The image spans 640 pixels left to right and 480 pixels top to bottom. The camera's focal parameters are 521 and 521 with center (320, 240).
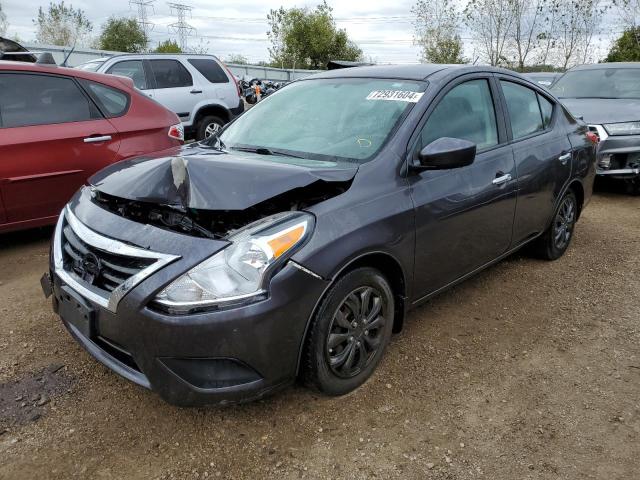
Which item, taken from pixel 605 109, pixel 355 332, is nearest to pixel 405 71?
pixel 355 332

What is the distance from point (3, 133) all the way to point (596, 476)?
4668 mm

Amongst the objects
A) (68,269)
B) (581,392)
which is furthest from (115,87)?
(581,392)

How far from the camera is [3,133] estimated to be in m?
4.25

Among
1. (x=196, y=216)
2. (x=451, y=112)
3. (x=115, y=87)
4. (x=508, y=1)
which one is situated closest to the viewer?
(x=196, y=216)

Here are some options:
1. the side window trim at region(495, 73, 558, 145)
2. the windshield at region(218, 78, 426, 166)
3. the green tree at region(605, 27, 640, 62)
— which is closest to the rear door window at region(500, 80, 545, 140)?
the side window trim at region(495, 73, 558, 145)

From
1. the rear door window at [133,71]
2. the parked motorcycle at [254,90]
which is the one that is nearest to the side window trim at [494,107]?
the rear door window at [133,71]

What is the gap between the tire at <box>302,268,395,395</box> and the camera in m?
2.39

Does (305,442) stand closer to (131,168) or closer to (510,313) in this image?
(131,168)

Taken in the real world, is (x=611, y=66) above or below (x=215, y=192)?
above

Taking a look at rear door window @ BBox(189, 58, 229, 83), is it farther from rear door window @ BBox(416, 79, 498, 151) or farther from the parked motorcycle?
the parked motorcycle

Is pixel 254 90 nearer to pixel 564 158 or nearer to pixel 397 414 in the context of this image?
pixel 564 158

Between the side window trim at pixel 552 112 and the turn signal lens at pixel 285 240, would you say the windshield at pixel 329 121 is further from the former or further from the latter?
the side window trim at pixel 552 112

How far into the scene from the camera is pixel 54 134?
4.46 metres

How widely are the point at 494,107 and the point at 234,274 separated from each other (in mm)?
2407
